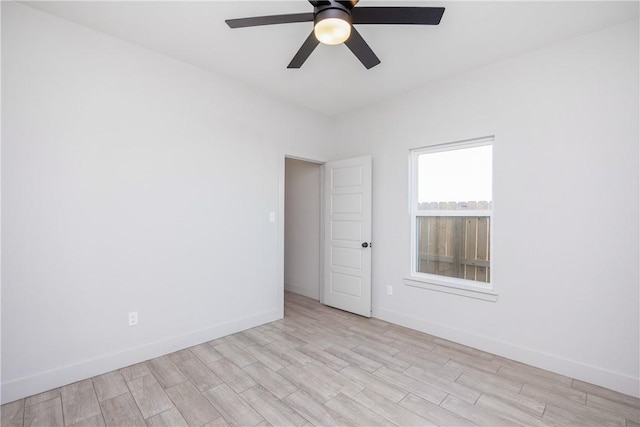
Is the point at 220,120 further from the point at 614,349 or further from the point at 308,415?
the point at 614,349

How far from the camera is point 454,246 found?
3217 mm

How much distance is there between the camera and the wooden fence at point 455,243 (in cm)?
300

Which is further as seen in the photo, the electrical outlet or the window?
the window

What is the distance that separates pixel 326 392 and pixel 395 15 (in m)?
2.52

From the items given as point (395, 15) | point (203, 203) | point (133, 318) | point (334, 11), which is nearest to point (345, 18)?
point (334, 11)

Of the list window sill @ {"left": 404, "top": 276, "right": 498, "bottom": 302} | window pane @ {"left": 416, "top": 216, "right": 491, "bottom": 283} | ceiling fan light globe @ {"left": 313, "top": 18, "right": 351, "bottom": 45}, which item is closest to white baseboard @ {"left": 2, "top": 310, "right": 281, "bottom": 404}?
window sill @ {"left": 404, "top": 276, "right": 498, "bottom": 302}

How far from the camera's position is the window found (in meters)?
2.99

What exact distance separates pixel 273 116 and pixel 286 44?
1149 mm

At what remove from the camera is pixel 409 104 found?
3475mm

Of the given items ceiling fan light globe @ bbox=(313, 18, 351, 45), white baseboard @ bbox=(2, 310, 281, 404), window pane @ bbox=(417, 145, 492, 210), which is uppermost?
ceiling fan light globe @ bbox=(313, 18, 351, 45)

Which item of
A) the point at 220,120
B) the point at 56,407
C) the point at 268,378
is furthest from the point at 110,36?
the point at 268,378

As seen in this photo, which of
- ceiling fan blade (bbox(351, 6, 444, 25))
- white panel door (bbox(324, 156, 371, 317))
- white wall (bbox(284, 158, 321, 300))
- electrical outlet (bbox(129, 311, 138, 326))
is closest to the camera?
ceiling fan blade (bbox(351, 6, 444, 25))

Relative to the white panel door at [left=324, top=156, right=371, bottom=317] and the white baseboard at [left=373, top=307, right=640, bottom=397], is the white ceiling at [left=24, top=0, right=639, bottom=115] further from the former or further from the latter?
the white baseboard at [left=373, top=307, right=640, bottom=397]

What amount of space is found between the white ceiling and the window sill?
2200 millimetres
